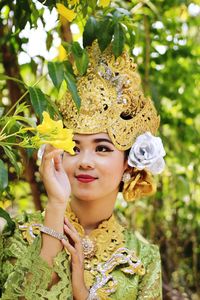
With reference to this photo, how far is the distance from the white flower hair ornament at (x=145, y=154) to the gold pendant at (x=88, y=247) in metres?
0.24

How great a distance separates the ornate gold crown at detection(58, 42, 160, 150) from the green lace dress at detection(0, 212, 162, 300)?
0.89 feet

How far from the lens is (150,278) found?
219 centimetres

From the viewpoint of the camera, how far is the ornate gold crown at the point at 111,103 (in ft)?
7.02

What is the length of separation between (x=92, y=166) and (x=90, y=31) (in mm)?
380

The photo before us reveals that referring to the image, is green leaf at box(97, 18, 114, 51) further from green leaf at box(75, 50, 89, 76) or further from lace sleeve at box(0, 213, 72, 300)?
lace sleeve at box(0, 213, 72, 300)

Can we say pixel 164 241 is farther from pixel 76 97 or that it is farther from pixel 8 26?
pixel 76 97

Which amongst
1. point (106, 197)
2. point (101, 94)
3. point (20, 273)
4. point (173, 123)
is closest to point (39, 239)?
point (20, 273)

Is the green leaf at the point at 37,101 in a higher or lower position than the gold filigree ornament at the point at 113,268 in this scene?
higher

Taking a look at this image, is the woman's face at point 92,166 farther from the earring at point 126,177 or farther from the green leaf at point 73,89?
the green leaf at point 73,89

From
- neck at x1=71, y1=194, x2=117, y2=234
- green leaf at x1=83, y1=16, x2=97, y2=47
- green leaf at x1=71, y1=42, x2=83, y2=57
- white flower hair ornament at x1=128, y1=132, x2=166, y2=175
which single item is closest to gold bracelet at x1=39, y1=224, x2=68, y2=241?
neck at x1=71, y1=194, x2=117, y2=234

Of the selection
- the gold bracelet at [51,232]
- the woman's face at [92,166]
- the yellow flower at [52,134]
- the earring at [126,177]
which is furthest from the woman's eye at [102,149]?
the yellow flower at [52,134]

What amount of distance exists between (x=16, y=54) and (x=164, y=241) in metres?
1.44

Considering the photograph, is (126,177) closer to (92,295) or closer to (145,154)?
(145,154)

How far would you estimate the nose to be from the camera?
206cm
